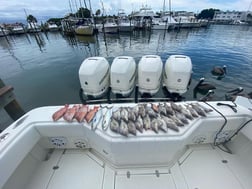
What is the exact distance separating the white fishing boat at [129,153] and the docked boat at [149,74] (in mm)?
882

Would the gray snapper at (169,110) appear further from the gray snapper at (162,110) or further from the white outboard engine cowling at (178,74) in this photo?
the white outboard engine cowling at (178,74)

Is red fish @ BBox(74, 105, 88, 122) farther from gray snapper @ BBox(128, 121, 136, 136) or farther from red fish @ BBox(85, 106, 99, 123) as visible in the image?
gray snapper @ BBox(128, 121, 136, 136)

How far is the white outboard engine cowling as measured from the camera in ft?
8.39

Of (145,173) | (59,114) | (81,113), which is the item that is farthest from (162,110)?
(59,114)

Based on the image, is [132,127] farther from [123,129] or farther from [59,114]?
[59,114]

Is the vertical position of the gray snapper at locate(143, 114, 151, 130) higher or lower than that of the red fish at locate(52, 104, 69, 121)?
lower

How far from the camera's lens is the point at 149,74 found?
8.30 feet

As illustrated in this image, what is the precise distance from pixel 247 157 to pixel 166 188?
3.61 feet

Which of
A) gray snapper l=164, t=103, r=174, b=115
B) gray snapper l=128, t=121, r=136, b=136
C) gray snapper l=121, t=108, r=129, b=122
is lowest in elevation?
gray snapper l=164, t=103, r=174, b=115

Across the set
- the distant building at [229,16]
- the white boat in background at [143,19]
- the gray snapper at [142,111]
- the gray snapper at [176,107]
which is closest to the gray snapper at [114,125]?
the gray snapper at [142,111]

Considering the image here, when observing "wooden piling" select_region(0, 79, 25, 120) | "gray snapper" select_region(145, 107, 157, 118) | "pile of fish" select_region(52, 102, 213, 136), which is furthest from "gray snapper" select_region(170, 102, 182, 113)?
"wooden piling" select_region(0, 79, 25, 120)

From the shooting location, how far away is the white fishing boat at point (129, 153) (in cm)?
142

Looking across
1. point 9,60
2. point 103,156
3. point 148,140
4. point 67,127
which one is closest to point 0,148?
point 67,127

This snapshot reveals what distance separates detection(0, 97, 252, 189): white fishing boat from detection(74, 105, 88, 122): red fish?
0.06 m
